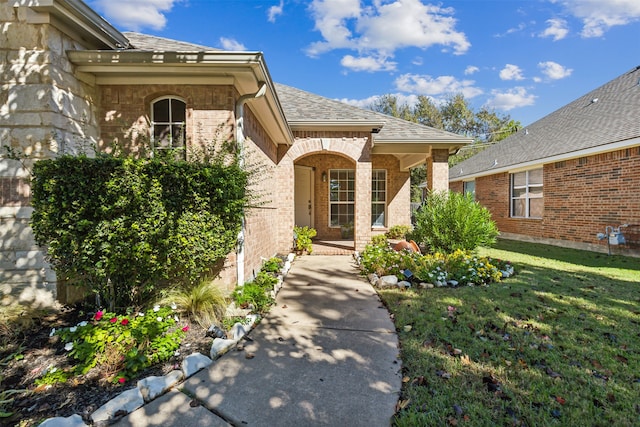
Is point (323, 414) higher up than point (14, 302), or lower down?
lower down

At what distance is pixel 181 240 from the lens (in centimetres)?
381

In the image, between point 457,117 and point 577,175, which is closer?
point 577,175

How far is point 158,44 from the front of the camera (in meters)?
6.19

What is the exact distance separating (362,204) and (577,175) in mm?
7451

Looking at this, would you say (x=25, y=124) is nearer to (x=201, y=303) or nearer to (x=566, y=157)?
(x=201, y=303)

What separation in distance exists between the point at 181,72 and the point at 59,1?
1.55 meters

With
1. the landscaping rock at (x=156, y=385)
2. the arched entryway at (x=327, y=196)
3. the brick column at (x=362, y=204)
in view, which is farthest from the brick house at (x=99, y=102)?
the arched entryway at (x=327, y=196)

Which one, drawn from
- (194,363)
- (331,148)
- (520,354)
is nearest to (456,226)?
(331,148)

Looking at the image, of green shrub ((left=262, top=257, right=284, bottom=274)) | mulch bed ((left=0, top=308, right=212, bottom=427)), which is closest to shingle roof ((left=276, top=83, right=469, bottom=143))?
green shrub ((left=262, top=257, right=284, bottom=274))

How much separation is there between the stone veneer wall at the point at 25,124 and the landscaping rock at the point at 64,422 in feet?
8.97

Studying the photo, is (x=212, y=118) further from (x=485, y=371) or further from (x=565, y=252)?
(x=565, y=252)

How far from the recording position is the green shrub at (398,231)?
11.2 meters

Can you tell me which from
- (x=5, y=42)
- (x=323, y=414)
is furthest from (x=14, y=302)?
(x=323, y=414)

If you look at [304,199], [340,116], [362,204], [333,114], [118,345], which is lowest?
[118,345]
